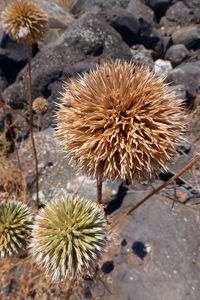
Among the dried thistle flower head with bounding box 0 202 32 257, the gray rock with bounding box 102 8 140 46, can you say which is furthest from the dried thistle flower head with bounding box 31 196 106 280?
the gray rock with bounding box 102 8 140 46

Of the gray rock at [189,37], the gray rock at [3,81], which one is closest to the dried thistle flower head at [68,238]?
the gray rock at [3,81]

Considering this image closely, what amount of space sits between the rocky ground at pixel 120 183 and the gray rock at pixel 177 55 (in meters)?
0.03

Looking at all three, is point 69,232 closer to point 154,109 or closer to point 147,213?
point 154,109

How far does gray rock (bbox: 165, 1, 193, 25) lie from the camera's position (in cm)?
782

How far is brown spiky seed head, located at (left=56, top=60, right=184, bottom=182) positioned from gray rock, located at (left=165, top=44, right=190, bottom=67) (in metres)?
5.85

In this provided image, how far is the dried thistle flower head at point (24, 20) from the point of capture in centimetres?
178

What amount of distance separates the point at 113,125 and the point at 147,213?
6.27ft

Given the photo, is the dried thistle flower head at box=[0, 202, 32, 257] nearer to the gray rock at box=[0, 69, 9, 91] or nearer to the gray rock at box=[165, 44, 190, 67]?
the gray rock at box=[0, 69, 9, 91]

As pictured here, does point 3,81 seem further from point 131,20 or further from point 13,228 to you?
point 13,228

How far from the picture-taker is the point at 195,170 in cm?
365

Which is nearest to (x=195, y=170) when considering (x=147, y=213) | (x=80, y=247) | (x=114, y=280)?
(x=147, y=213)

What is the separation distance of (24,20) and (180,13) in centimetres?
835

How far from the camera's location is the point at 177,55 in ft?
21.0

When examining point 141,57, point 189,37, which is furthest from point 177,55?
point 141,57
